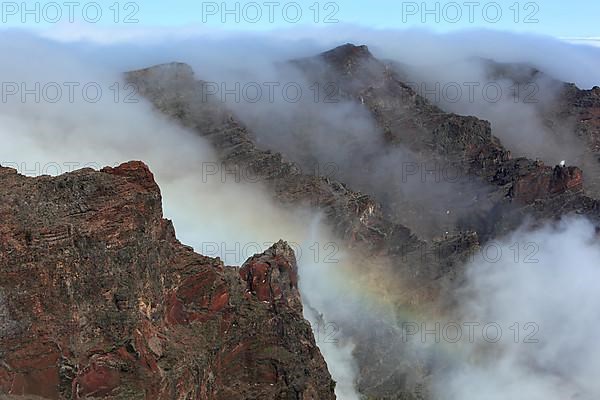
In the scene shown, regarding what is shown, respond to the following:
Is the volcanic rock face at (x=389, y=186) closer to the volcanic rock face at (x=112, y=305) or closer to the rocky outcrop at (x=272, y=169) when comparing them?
the rocky outcrop at (x=272, y=169)

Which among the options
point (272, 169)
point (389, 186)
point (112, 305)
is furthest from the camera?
point (389, 186)

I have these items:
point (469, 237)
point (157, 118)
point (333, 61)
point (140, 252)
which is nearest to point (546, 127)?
point (333, 61)

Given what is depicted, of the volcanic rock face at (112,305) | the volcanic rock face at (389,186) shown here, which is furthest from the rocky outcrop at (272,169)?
the volcanic rock face at (112,305)

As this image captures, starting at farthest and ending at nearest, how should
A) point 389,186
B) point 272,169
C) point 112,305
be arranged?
1. point 389,186
2. point 272,169
3. point 112,305

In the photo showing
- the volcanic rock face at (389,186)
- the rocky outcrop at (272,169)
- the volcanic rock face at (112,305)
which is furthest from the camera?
the rocky outcrop at (272,169)

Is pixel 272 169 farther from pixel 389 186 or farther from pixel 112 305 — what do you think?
pixel 112 305

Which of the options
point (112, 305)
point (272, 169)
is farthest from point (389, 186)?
point (112, 305)

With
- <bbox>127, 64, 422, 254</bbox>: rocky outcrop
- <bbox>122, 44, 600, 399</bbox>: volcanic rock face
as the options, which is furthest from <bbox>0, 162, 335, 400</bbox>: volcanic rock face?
<bbox>127, 64, 422, 254</bbox>: rocky outcrop

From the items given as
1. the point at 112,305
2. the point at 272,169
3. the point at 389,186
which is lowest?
the point at 389,186

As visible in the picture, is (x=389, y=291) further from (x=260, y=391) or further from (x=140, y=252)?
(x=140, y=252)
